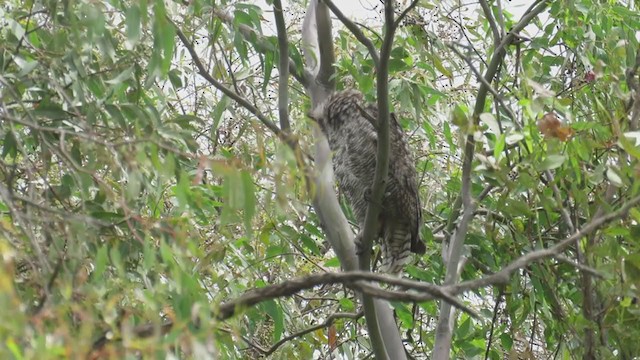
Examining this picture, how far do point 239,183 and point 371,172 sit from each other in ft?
8.63

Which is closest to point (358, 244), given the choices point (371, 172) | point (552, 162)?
point (371, 172)

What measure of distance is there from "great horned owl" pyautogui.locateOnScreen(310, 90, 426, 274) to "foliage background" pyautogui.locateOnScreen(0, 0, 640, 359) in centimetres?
16

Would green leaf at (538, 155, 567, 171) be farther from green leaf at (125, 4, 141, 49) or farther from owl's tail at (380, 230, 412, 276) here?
owl's tail at (380, 230, 412, 276)

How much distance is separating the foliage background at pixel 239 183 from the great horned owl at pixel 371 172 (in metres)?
0.16

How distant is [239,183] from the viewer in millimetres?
1886

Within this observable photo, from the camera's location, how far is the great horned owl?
14.2 ft

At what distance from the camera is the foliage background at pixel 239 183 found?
1934 mm

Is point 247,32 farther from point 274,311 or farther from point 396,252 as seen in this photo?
point 396,252

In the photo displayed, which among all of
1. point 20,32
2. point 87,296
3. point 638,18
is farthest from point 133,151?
point 638,18

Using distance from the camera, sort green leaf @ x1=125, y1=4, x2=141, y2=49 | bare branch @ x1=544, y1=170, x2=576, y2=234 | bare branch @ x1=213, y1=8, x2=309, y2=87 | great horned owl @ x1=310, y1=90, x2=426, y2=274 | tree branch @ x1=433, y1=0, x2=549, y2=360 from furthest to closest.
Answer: great horned owl @ x1=310, y1=90, x2=426, y2=274
bare branch @ x1=213, y1=8, x2=309, y2=87
tree branch @ x1=433, y1=0, x2=549, y2=360
bare branch @ x1=544, y1=170, x2=576, y2=234
green leaf @ x1=125, y1=4, x2=141, y2=49

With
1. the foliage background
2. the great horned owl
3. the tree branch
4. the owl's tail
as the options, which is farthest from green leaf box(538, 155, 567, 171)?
the owl's tail

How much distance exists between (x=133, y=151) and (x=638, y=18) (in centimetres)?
271

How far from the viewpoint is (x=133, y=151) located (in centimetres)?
197

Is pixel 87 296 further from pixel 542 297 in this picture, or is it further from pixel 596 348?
pixel 542 297
